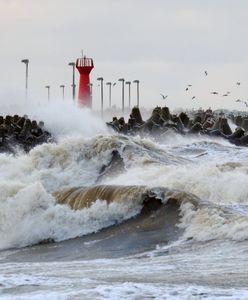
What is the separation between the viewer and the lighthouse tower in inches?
1836

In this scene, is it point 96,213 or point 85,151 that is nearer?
point 96,213

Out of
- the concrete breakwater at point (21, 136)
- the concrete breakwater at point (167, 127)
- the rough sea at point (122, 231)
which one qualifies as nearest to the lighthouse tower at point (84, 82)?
the concrete breakwater at point (167, 127)

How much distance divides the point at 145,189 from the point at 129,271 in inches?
239

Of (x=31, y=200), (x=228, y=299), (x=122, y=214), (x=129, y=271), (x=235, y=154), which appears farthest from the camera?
(x=235, y=154)

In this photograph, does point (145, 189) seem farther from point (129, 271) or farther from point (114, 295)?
point (114, 295)

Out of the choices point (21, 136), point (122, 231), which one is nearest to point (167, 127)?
point (21, 136)

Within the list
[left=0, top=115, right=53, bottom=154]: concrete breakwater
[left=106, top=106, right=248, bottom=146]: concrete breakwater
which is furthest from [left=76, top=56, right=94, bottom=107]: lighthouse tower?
[left=0, top=115, right=53, bottom=154]: concrete breakwater

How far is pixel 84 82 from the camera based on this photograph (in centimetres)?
4716

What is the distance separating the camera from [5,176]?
898 inches

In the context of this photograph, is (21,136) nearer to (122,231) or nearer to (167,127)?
(167,127)

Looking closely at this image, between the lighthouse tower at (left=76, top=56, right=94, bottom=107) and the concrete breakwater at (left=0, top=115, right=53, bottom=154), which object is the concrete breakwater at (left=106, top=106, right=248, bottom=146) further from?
the concrete breakwater at (left=0, top=115, right=53, bottom=154)

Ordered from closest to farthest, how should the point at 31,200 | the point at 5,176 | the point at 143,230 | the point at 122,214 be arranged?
the point at 143,230, the point at 122,214, the point at 31,200, the point at 5,176

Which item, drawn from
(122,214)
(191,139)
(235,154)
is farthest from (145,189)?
(191,139)

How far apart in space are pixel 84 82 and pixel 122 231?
107 ft
